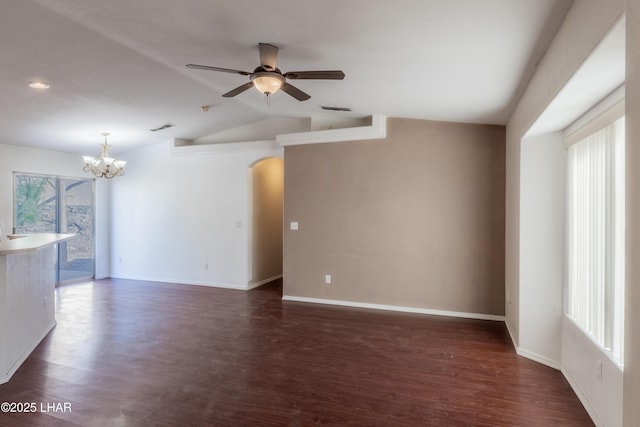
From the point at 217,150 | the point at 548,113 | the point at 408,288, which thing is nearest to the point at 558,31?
the point at 548,113

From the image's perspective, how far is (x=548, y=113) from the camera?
2568mm

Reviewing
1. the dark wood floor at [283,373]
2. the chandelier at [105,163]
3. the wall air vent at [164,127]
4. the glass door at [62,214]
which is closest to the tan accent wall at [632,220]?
the dark wood floor at [283,373]

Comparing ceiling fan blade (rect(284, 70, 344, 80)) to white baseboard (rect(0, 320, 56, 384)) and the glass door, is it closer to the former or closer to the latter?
white baseboard (rect(0, 320, 56, 384))

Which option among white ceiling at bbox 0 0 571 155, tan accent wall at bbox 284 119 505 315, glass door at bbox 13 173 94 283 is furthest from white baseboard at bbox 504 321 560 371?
glass door at bbox 13 173 94 283

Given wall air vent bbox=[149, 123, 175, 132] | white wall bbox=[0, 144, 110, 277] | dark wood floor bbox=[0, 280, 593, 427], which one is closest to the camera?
dark wood floor bbox=[0, 280, 593, 427]

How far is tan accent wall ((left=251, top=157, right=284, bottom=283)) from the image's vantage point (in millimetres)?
6426

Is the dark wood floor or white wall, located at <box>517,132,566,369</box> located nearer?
the dark wood floor

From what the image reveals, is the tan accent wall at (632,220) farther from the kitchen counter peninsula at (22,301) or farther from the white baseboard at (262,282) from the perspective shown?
the white baseboard at (262,282)

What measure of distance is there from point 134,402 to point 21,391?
1.00 meters

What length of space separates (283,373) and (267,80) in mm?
2506

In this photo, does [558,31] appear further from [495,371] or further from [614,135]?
[495,371]

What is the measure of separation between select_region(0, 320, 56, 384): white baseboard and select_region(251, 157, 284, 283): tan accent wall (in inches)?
120

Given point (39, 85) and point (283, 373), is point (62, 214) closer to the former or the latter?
point (39, 85)

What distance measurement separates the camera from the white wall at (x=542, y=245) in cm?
315
